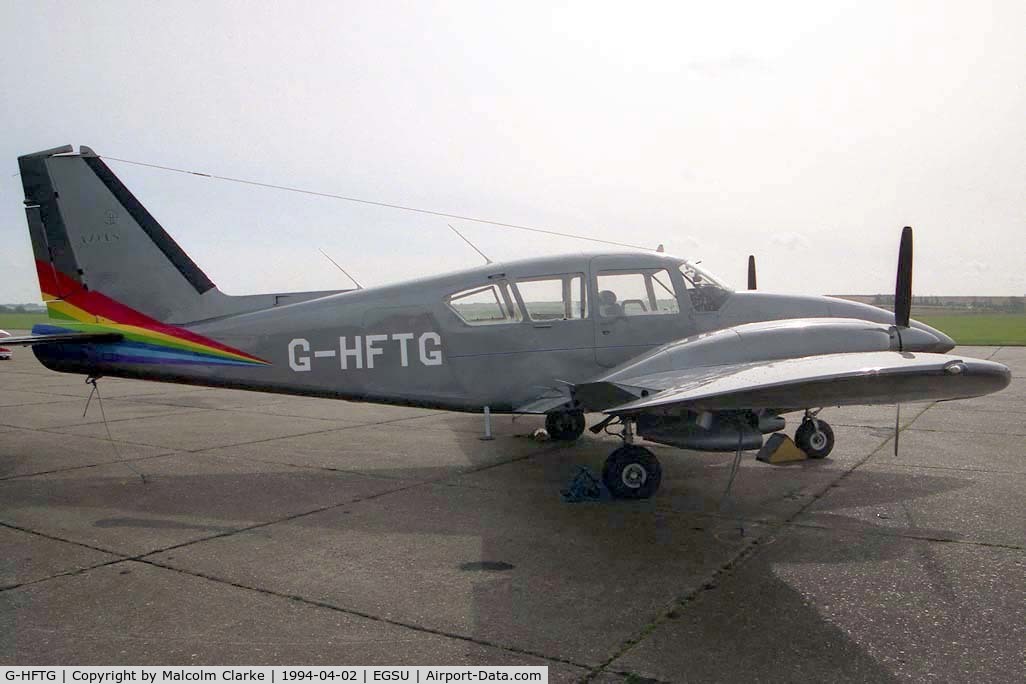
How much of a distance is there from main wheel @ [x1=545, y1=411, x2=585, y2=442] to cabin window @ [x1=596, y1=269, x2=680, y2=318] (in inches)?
99.0

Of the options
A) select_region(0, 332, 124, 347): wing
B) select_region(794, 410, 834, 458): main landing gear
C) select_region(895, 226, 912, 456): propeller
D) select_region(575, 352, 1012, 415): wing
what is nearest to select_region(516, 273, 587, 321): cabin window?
select_region(575, 352, 1012, 415): wing

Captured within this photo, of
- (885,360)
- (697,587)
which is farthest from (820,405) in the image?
(697,587)

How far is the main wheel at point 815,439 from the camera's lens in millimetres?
9852

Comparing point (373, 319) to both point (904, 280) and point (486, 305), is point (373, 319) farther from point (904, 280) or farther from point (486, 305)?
point (904, 280)

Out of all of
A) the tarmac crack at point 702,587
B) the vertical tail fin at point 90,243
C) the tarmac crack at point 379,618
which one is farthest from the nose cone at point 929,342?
the vertical tail fin at point 90,243

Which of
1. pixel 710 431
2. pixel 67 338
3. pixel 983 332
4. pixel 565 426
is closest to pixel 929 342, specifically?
pixel 710 431

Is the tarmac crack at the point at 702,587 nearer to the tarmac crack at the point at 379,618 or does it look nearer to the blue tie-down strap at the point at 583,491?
the tarmac crack at the point at 379,618

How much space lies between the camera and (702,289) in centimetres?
952

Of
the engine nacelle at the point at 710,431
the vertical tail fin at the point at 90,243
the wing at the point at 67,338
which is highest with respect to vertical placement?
the vertical tail fin at the point at 90,243

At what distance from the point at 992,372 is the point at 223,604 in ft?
19.6

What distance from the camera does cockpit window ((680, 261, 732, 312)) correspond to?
9.46m

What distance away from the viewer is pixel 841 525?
6.79 m

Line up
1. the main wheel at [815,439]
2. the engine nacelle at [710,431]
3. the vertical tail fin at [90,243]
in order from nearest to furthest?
the engine nacelle at [710,431]
the vertical tail fin at [90,243]
the main wheel at [815,439]

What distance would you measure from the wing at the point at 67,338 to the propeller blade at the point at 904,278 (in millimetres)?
9297
